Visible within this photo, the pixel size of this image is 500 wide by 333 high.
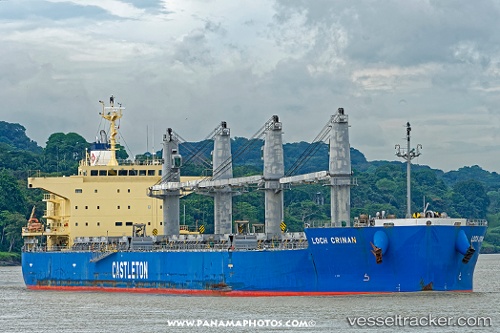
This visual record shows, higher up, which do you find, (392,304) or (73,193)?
(73,193)

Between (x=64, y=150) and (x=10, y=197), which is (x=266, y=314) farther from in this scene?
(x=64, y=150)

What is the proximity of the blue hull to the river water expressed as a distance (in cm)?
80

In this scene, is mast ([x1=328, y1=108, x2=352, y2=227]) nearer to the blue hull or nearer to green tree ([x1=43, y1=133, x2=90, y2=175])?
the blue hull

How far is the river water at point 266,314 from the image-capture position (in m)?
36.0

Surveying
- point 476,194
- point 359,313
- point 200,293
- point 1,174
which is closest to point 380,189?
point 476,194

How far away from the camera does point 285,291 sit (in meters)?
45.8

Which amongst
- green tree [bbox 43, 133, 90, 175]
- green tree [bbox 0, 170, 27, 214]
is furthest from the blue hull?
green tree [bbox 43, 133, 90, 175]

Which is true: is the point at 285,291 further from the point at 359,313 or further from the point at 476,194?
the point at 476,194

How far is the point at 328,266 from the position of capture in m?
44.2

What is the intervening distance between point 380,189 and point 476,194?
21102mm

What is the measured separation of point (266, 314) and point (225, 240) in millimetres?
12625

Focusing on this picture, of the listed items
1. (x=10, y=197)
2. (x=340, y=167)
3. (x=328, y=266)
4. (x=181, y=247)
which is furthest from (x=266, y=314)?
(x=10, y=197)

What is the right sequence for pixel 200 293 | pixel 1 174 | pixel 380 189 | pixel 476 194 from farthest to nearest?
pixel 476 194
pixel 380 189
pixel 1 174
pixel 200 293

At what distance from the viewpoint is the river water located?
1416 inches
